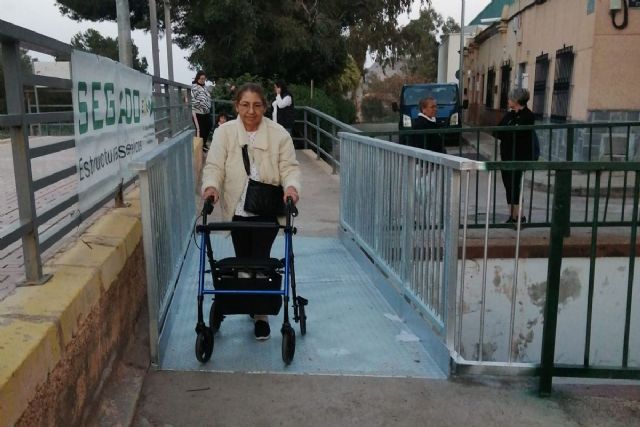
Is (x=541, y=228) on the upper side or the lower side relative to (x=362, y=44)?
lower

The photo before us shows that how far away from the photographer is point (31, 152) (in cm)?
277

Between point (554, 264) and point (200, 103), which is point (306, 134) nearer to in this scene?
point (200, 103)

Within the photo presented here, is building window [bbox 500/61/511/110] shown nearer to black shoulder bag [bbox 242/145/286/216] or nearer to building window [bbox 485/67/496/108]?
building window [bbox 485/67/496/108]

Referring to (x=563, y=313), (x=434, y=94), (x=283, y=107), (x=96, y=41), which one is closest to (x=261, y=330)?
(x=563, y=313)

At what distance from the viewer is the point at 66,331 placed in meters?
2.54

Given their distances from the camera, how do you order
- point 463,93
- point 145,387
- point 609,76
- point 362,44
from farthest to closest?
1. point 463,93
2. point 362,44
3. point 609,76
4. point 145,387

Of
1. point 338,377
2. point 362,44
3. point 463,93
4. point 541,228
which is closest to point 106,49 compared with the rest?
point 362,44

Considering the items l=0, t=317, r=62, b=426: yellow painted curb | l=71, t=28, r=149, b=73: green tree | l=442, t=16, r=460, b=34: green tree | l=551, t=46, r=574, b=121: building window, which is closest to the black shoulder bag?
l=0, t=317, r=62, b=426: yellow painted curb

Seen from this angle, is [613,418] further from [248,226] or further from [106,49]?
[106,49]

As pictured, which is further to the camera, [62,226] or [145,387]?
[145,387]

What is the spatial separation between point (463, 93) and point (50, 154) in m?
35.8

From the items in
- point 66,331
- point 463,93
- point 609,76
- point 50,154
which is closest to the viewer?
point 66,331

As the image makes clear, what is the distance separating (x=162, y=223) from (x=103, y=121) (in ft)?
2.47

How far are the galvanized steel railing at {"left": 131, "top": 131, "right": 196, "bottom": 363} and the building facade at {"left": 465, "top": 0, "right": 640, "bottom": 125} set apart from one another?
9475 millimetres
